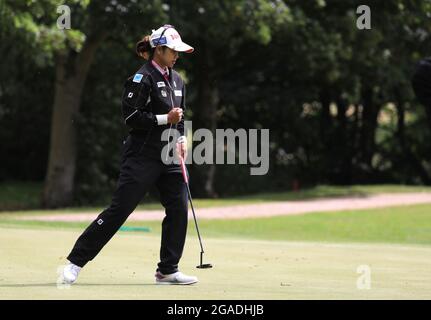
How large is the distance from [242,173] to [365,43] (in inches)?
269

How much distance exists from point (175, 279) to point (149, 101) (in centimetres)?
155

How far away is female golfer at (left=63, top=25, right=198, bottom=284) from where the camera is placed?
872 cm

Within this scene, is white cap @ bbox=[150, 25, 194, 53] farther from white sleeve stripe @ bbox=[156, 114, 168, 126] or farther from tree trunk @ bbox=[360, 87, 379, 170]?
tree trunk @ bbox=[360, 87, 379, 170]

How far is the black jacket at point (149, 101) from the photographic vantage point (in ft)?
28.5

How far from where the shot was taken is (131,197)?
8.80m

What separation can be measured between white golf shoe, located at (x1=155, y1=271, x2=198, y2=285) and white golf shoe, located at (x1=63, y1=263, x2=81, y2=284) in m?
0.74

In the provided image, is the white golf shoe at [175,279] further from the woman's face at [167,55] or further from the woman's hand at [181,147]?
the woman's face at [167,55]
